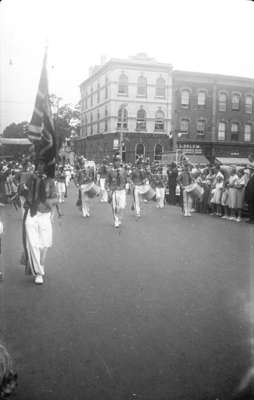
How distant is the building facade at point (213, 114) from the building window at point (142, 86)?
5.56 m

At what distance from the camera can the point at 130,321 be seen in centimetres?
543

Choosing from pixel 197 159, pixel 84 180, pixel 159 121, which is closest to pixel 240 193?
pixel 84 180

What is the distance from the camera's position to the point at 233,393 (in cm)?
372

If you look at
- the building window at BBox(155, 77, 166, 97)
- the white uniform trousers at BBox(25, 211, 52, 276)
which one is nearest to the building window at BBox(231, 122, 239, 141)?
the building window at BBox(155, 77, 166, 97)

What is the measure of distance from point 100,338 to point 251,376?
1596mm

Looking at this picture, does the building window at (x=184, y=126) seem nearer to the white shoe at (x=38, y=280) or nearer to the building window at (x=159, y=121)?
the building window at (x=159, y=121)

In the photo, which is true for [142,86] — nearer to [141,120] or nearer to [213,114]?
[141,120]

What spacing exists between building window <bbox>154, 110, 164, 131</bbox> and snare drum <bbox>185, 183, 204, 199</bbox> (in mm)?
32079

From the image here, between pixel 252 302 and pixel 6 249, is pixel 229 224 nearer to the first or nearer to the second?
pixel 6 249

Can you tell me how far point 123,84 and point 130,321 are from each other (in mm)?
42810

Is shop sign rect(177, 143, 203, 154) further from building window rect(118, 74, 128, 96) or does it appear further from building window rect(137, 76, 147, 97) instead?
building window rect(118, 74, 128, 96)

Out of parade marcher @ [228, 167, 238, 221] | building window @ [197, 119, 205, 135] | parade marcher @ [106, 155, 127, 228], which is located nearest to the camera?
parade marcher @ [106, 155, 127, 228]

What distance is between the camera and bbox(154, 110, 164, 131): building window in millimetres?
49459

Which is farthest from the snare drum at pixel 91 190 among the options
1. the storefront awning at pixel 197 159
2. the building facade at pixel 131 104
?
the storefront awning at pixel 197 159
